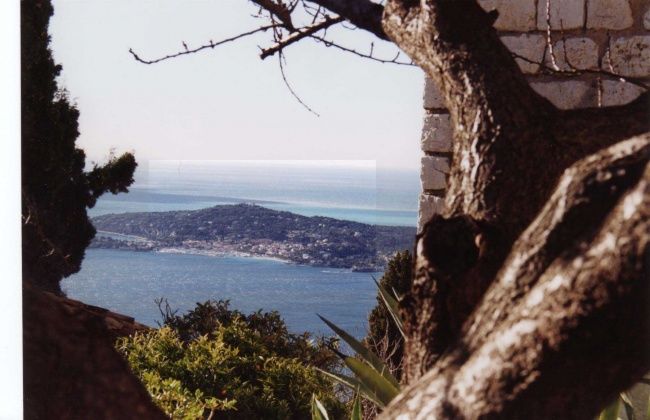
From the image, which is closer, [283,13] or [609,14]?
[283,13]

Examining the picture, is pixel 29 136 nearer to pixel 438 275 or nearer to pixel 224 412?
pixel 224 412

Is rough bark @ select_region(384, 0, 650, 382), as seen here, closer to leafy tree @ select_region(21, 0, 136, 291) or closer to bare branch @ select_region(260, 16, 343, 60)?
bare branch @ select_region(260, 16, 343, 60)

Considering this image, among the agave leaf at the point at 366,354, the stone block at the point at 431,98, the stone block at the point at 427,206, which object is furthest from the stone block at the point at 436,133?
the agave leaf at the point at 366,354

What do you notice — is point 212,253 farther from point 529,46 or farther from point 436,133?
point 529,46

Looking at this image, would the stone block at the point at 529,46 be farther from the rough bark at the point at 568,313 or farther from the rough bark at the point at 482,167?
the rough bark at the point at 568,313

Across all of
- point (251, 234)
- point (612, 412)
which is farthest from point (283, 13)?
point (251, 234)

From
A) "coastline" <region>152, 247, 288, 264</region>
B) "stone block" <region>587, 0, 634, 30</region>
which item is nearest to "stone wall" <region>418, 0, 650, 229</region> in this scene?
"stone block" <region>587, 0, 634, 30</region>
